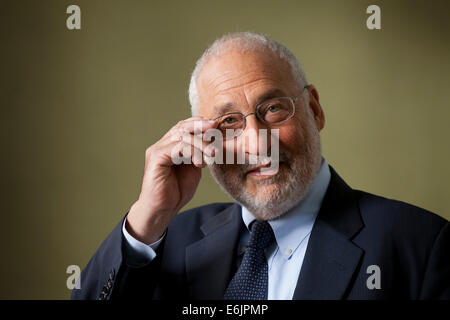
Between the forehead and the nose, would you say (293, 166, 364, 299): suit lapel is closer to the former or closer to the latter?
the nose

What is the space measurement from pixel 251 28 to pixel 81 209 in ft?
4.31

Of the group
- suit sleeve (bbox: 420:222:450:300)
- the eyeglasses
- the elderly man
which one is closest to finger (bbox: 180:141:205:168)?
the elderly man

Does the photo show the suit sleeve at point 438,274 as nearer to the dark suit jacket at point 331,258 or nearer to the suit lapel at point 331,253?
the dark suit jacket at point 331,258

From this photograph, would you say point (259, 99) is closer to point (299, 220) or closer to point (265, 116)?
point (265, 116)

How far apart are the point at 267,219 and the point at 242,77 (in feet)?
1.65

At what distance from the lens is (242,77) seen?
5.57ft

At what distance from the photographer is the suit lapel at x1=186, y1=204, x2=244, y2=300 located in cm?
177

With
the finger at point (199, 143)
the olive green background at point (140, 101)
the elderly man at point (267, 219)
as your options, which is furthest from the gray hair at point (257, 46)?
the olive green background at point (140, 101)

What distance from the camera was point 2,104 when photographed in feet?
7.91

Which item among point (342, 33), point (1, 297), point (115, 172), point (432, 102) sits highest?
point (342, 33)
